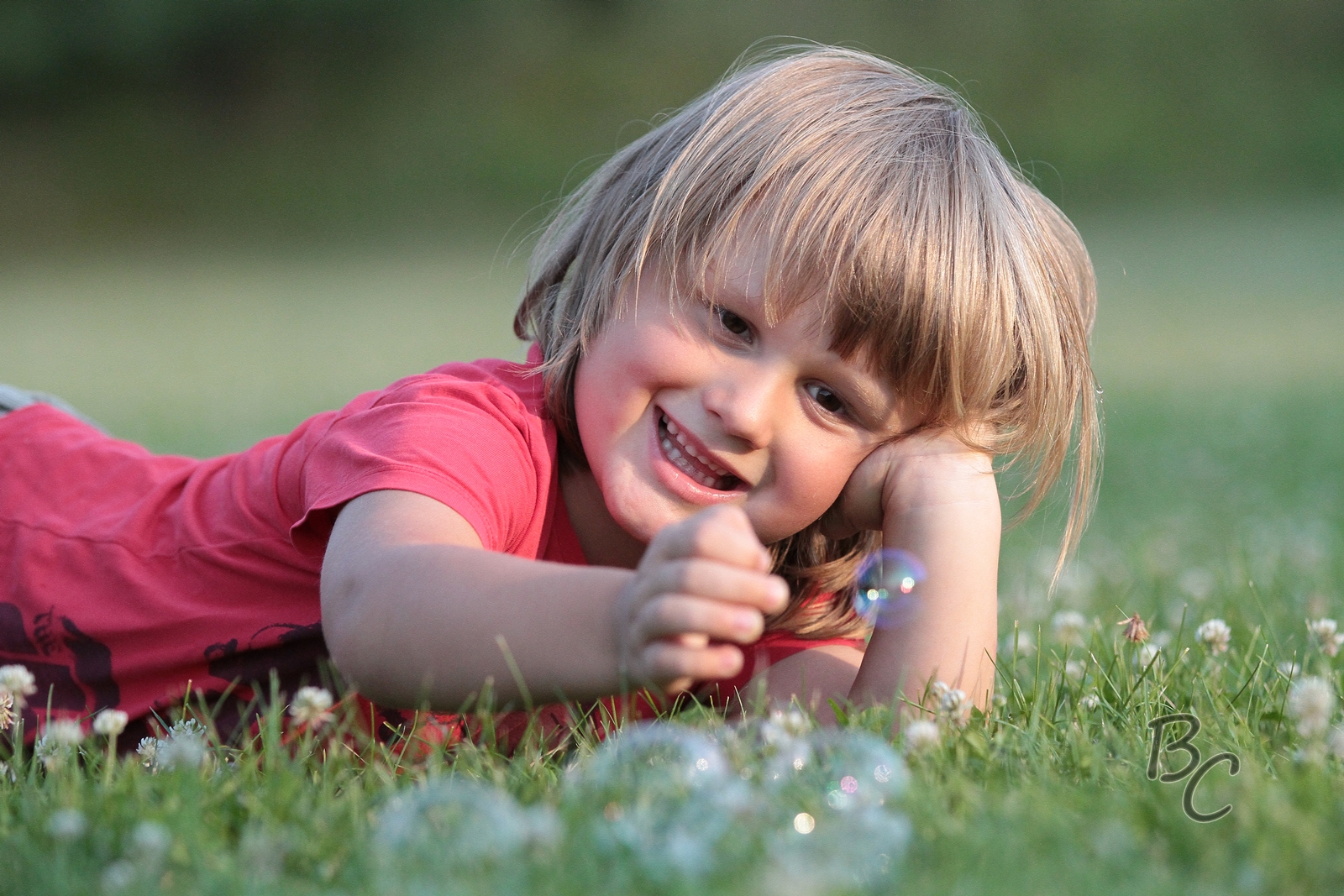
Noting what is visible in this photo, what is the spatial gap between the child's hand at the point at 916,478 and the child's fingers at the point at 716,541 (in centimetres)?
107

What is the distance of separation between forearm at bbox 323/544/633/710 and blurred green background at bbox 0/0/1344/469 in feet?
53.7

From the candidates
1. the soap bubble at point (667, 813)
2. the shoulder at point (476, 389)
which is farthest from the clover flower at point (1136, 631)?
the shoulder at point (476, 389)

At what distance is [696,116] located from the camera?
2846 mm

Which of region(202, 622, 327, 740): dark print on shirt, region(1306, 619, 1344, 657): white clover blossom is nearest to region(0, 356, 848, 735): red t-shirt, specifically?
region(202, 622, 327, 740): dark print on shirt

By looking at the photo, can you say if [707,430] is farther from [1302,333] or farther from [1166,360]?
[1302,333]

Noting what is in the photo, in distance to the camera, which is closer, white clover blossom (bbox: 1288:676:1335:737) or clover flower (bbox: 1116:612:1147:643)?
white clover blossom (bbox: 1288:676:1335:737)

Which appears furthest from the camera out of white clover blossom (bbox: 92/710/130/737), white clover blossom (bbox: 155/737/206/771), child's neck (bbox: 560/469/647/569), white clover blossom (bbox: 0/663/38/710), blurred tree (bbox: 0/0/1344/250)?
blurred tree (bbox: 0/0/1344/250)

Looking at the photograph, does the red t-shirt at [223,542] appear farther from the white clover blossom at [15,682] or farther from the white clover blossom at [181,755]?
the white clover blossom at [15,682]

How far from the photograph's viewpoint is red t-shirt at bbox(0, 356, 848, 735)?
2369 mm

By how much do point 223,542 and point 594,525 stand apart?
30.0 inches

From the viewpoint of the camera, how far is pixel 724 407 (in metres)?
2.38

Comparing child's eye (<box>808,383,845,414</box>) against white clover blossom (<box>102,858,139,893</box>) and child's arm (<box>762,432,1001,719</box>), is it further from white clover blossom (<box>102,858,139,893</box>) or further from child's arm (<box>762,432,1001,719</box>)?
white clover blossom (<box>102,858,139,893</box>)

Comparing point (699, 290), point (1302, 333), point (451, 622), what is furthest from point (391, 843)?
point (1302, 333)

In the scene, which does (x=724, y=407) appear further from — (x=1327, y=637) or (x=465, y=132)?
(x=465, y=132)
